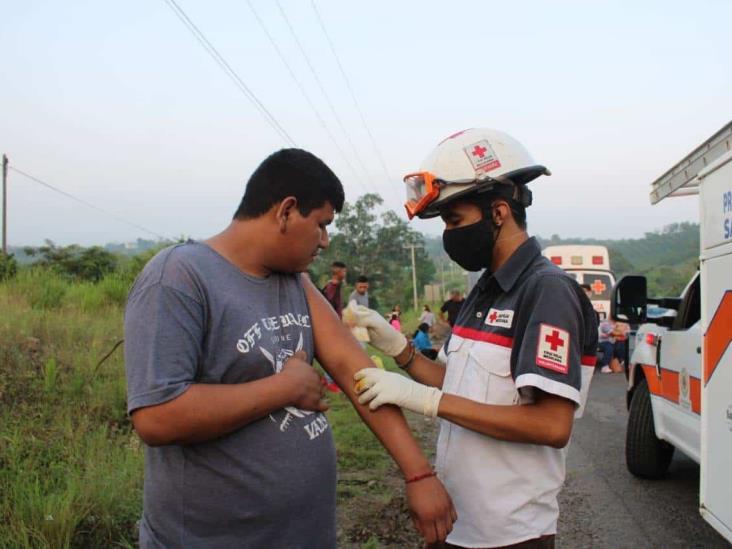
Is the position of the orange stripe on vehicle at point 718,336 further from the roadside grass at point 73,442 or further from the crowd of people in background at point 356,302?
the roadside grass at point 73,442

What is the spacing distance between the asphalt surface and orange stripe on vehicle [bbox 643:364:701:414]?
31.2 inches

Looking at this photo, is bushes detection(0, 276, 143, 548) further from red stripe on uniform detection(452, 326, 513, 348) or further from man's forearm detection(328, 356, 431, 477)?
red stripe on uniform detection(452, 326, 513, 348)

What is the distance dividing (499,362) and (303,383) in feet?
1.95

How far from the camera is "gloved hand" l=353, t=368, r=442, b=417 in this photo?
194cm

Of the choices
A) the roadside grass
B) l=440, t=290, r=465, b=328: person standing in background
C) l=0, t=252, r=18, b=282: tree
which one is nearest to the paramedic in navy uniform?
the roadside grass

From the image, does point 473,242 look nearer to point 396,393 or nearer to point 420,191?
point 420,191

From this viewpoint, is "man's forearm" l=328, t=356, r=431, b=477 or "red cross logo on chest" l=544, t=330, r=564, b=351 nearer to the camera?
"red cross logo on chest" l=544, t=330, r=564, b=351

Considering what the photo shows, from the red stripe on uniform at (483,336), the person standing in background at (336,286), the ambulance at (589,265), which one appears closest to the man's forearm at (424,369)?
the red stripe on uniform at (483,336)

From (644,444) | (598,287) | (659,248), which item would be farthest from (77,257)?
(659,248)

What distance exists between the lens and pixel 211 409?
1.60 meters

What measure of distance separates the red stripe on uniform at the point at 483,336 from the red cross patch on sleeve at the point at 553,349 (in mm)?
163

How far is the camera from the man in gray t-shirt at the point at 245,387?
1.61 meters

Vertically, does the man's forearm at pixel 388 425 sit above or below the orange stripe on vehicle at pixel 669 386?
above

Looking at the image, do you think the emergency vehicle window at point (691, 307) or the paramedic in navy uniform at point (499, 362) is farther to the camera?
the emergency vehicle window at point (691, 307)
